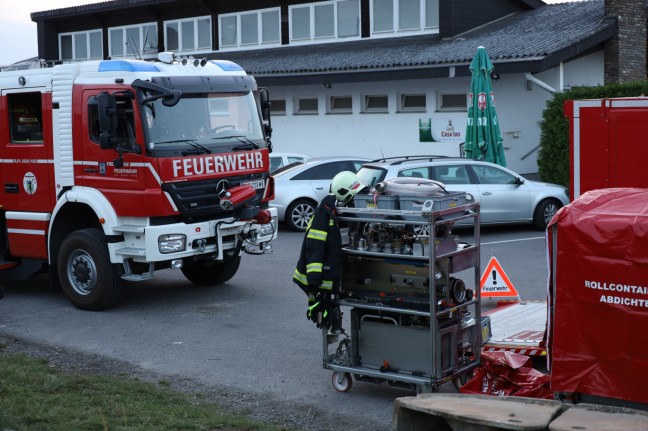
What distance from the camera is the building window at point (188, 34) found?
117 ft

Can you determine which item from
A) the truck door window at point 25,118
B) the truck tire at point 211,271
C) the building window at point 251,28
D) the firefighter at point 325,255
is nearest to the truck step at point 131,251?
the truck tire at point 211,271

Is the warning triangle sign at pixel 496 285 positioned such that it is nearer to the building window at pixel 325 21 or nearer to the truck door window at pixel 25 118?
the truck door window at pixel 25 118

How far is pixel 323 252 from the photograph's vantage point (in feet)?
25.7

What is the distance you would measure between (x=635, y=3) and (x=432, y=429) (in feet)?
75.6

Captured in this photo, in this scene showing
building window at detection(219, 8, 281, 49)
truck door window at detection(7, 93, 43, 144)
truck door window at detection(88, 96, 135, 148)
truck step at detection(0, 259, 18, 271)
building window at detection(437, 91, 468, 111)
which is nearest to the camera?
truck door window at detection(88, 96, 135, 148)

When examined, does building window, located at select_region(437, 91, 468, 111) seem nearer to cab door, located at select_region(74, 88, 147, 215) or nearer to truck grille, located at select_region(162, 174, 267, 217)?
truck grille, located at select_region(162, 174, 267, 217)

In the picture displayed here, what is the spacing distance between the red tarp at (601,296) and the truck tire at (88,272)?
6.37 m

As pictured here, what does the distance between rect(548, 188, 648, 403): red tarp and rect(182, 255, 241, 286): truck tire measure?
6992 millimetres

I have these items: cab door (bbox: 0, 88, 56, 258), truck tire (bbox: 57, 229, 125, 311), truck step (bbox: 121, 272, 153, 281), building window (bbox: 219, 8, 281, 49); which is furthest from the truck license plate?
building window (bbox: 219, 8, 281, 49)

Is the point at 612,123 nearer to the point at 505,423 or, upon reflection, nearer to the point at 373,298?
the point at 373,298

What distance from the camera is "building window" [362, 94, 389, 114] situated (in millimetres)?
27969

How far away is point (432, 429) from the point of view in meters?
5.46

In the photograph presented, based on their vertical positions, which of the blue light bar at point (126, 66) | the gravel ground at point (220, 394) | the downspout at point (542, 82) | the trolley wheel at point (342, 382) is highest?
the downspout at point (542, 82)

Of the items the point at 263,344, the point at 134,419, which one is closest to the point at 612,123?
the point at 263,344
